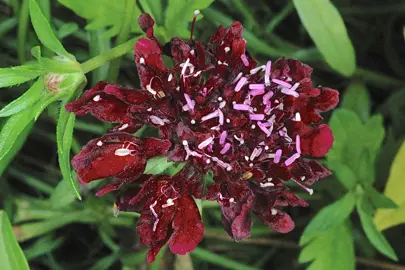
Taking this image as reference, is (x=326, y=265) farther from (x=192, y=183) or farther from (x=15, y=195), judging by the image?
(x=15, y=195)

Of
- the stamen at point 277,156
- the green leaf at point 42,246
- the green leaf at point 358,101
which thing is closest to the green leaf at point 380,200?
the green leaf at point 358,101

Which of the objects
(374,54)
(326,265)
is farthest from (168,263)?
(374,54)

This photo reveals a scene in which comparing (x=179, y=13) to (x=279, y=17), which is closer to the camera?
(x=179, y=13)

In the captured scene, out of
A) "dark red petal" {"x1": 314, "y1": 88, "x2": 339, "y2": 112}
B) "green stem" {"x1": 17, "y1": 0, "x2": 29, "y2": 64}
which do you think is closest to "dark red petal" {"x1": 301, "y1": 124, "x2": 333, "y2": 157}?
"dark red petal" {"x1": 314, "y1": 88, "x2": 339, "y2": 112}

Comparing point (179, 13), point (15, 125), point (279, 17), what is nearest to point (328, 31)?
point (279, 17)

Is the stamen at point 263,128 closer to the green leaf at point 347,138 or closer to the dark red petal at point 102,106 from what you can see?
the dark red petal at point 102,106

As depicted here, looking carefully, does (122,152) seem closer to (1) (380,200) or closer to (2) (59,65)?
(2) (59,65)
